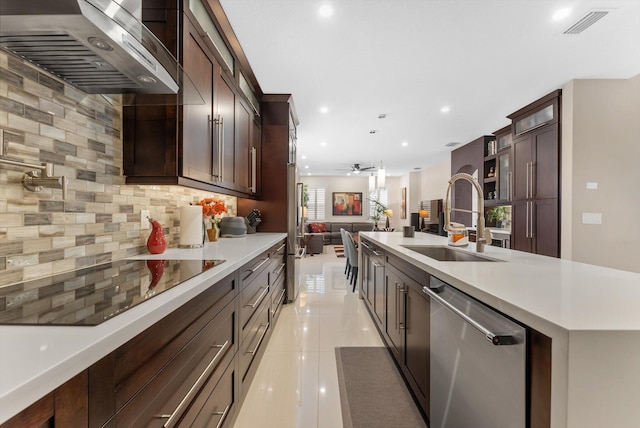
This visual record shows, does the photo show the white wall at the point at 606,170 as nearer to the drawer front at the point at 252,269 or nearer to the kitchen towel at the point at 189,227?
the drawer front at the point at 252,269

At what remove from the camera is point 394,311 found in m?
2.10

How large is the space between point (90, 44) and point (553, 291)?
1748 mm

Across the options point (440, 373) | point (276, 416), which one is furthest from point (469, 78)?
point (276, 416)

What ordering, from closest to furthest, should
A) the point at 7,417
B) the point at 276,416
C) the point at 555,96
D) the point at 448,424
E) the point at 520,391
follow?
the point at 7,417 < the point at 520,391 < the point at 448,424 < the point at 276,416 < the point at 555,96

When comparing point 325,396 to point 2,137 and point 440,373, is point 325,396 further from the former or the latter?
point 2,137

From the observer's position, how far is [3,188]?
99cm

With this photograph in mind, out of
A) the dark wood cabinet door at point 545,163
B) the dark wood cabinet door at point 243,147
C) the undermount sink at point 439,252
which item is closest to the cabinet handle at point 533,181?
the dark wood cabinet door at point 545,163

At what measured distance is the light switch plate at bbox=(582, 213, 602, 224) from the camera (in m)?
3.48

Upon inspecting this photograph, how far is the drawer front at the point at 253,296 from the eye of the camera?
1.67 metres

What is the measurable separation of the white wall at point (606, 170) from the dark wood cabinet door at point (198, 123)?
4195mm

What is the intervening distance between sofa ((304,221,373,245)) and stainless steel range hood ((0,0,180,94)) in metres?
8.69

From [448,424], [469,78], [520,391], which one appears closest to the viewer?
[520,391]

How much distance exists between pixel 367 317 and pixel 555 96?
3.76 m

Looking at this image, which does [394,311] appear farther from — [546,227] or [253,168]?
[546,227]
